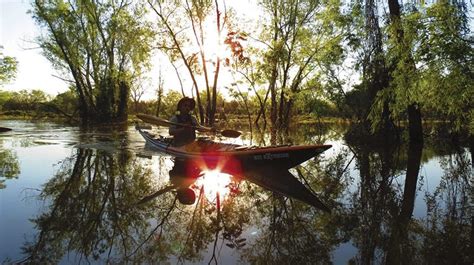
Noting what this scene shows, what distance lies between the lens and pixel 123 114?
44.1 meters

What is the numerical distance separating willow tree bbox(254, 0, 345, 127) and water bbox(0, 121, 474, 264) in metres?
24.7

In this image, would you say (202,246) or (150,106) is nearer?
(202,246)

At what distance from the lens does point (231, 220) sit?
21.9 feet

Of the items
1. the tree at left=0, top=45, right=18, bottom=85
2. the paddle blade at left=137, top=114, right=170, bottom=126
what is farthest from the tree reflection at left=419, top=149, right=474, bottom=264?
the tree at left=0, top=45, right=18, bottom=85

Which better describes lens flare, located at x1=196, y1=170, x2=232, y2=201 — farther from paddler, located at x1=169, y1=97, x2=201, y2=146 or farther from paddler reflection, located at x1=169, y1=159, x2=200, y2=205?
paddler, located at x1=169, y1=97, x2=201, y2=146

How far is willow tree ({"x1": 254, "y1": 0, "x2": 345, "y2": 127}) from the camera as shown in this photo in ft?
114

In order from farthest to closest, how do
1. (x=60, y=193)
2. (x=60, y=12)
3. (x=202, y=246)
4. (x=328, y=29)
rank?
(x=60, y=12) → (x=328, y=29) → (x=60, y=193) → (x=202, y=246)

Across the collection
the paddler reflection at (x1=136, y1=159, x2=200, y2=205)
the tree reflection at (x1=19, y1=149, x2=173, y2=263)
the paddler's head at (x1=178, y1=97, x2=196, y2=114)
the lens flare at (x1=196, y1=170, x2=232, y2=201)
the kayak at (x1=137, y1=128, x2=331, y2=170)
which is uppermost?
the paddler's head at (x1=178, y1=97, x2=196, y2=114)

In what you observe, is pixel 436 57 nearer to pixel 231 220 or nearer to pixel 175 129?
pixel 231 220

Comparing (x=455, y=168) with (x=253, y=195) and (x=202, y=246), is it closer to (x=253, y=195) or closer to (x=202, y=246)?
(x=253, y=195)

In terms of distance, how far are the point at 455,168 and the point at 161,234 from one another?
967 centimetres

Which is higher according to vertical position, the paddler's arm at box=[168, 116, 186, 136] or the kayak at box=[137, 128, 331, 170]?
the paddler's arm at box=[168, 116, 186, 136]

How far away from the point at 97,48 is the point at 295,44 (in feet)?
63.5

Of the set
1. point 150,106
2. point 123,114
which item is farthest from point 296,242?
point 150,106
